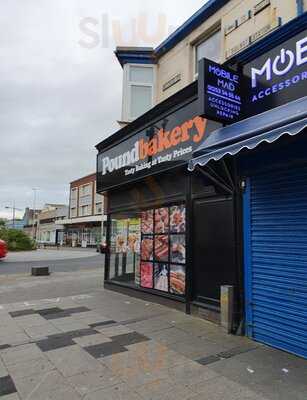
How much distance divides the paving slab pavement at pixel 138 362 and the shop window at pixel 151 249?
1122 millimetres

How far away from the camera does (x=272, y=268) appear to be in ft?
18.3

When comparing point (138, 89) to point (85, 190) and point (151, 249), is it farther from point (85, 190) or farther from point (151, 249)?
point (85, 190)

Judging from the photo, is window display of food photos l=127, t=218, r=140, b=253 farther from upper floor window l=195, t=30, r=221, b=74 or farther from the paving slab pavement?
upper floor window l=195, t=30, r=221, b=74

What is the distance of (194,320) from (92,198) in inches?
2318

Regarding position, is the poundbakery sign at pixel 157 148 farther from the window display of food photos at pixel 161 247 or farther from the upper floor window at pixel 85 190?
the upper floor window at pixel 85 190

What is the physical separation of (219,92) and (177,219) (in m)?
3.20

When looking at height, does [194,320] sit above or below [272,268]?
below

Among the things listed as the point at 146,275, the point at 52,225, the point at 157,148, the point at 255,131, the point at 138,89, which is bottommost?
the point at 146,275

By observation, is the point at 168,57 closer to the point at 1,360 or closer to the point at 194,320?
the point at 194,320

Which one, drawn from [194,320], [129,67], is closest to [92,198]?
[129,67]

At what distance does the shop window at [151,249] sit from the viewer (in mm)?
8227

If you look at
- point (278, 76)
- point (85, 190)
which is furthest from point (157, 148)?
point (85, 190)

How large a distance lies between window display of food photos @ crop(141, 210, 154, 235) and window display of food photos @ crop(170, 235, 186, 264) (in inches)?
41.9

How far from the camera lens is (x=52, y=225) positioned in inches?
3219
